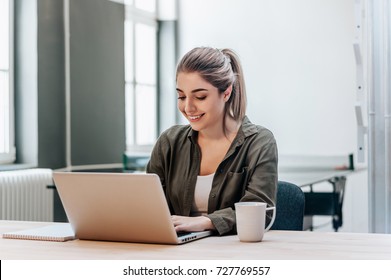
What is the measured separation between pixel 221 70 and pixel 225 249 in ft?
2.25

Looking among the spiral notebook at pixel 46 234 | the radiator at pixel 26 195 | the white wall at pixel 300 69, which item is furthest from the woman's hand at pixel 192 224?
the radiator at pixel 26 195

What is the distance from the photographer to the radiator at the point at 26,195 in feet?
12.6

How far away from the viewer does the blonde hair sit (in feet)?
6.75

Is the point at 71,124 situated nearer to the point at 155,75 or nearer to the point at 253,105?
the point at 155,75

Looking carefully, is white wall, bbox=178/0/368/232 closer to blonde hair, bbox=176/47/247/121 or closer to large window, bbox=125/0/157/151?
large window, bbox=125/0/157/151

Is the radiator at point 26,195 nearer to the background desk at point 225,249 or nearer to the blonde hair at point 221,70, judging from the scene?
the blonde hair at point 221,70

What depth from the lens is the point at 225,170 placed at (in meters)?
2.07

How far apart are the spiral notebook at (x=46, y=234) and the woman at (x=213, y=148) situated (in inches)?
14.6

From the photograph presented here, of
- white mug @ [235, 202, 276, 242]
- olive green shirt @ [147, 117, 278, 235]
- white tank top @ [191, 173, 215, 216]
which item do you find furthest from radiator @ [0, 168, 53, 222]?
white mug @ [235, 202, 276, 242]

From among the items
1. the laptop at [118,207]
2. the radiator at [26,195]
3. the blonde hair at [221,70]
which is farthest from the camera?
the radiator at [26,195]

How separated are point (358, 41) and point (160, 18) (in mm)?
1163

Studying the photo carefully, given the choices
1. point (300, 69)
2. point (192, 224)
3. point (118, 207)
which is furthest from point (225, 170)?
point (300, 69)

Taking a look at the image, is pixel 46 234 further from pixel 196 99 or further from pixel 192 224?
pixel 196 99
